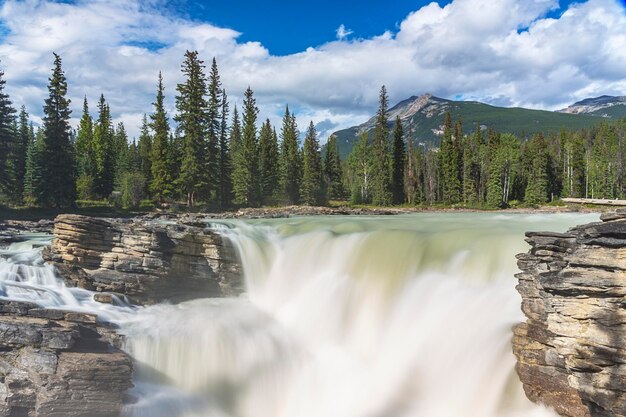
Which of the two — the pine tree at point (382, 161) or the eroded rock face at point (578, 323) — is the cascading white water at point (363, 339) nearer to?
the eroded rock face at point (578, 323)

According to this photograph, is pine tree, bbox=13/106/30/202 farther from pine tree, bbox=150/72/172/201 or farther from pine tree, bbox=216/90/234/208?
pine tree, bbox=216/90/234/208

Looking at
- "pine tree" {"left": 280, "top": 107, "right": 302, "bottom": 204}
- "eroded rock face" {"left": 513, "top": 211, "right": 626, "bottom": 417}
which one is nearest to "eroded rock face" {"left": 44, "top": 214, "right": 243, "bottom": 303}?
"eroded rock face" {"left": 513, "top": 211, "right": 626, "bottom": 417}

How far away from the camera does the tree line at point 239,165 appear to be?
46562 millimetres

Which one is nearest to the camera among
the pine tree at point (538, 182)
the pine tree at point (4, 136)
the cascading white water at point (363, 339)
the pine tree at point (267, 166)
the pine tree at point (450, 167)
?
the cascading white water at point (363, 339)

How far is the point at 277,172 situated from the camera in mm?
70438

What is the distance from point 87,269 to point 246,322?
6.54 metres

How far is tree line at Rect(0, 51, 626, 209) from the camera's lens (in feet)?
153

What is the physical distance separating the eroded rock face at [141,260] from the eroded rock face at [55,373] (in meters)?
4.49

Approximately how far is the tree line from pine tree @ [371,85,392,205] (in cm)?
16

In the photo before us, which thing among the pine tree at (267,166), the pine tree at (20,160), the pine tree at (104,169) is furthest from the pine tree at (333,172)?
the pine tree at (20,160)

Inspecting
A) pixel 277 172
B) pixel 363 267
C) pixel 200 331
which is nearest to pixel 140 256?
pixel 200 331

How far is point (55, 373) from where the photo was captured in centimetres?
1126

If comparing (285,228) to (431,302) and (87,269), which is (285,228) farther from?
(431,302)

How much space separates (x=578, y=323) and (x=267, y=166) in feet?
195
